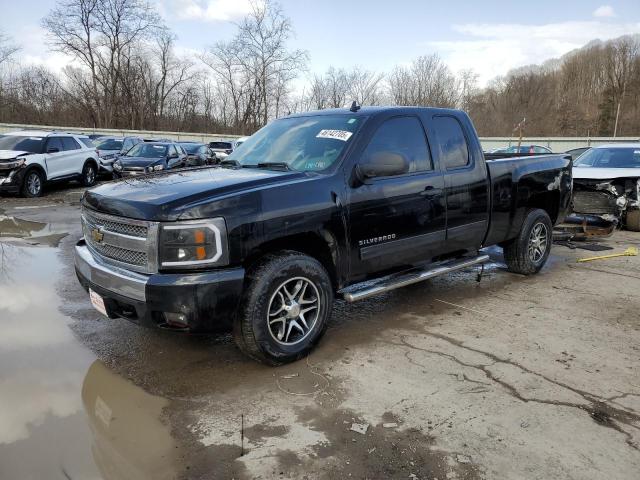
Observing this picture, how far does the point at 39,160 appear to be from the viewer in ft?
46.3

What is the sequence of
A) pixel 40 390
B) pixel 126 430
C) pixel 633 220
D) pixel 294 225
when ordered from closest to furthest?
pixel 126 430
pixel 40 390
pixel 294 225
pixel 633 220

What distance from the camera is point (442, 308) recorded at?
5297 mm

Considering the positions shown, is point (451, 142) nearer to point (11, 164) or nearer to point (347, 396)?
point (347, 396)

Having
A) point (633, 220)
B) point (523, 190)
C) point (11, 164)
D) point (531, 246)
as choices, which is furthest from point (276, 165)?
point (11, 164)

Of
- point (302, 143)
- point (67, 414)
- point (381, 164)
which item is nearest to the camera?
point (67, 414)

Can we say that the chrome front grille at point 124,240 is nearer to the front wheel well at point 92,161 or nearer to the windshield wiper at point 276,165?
the windshield wiper at point 276,165

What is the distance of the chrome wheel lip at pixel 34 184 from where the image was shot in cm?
1384

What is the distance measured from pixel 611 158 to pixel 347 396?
934 centimetres

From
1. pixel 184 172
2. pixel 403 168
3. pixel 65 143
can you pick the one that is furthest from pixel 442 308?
pixel 65 143

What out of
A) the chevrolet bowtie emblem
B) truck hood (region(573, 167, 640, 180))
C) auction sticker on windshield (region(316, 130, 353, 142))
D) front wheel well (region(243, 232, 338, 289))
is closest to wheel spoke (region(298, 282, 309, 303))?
front wheel well (region(243, 232, 338, 289))

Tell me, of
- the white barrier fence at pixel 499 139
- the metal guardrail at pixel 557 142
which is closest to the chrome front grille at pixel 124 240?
the white barrier fence at pixel 499 139

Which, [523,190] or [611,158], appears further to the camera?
[611,158]

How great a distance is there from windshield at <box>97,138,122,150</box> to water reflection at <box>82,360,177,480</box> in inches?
785

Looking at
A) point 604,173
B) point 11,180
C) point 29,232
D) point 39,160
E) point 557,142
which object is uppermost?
point 557,142
